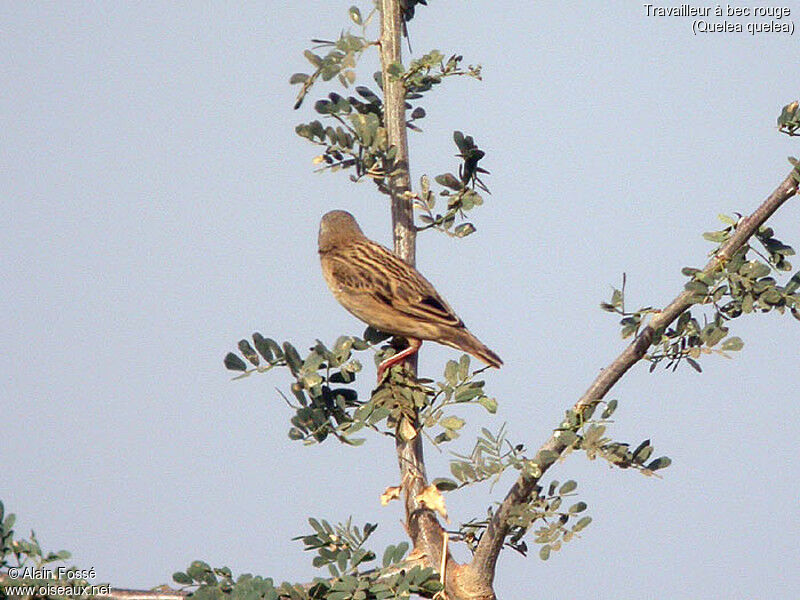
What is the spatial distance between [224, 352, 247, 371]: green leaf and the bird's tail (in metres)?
1.37

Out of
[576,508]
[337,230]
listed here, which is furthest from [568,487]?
[337,230]

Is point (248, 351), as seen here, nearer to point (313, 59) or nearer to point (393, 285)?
point (313, 59)

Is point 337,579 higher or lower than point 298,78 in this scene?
lower

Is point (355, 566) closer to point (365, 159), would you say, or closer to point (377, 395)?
point (377, 395)

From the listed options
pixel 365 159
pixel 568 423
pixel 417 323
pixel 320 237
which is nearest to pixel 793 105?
pixel 568 423

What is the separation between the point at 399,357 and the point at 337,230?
2.37 meters

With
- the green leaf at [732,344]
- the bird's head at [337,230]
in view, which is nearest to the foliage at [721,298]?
the green leaf at [732,344]

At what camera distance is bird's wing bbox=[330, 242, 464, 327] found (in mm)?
6652

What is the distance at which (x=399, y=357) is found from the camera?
5.74m

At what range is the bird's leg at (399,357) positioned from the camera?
558cm

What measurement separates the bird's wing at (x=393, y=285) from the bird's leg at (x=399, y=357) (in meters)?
0.36

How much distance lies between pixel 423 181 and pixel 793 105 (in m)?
1.66

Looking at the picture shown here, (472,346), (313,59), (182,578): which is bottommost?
(182,578)

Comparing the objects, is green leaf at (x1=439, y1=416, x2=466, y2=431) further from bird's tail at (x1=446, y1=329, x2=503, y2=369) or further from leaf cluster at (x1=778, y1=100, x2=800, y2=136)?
leaf cluster at (x1=778, y1=100, x2=800, y2=136)
